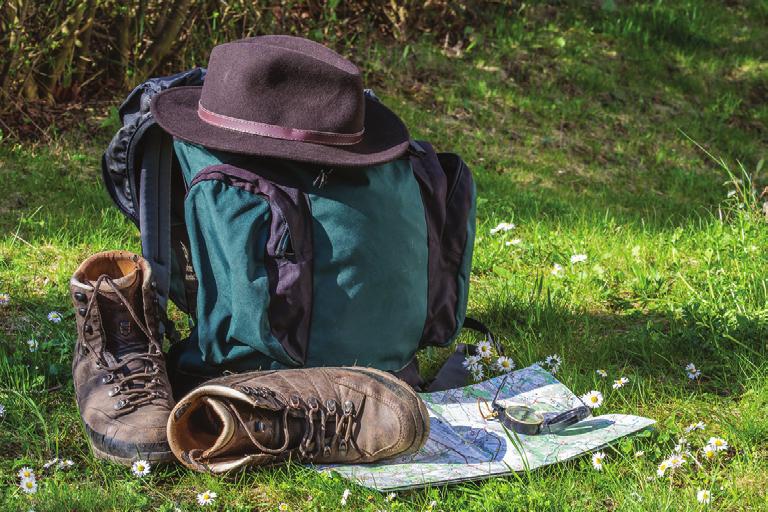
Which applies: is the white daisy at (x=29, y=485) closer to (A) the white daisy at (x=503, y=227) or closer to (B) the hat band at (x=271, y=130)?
(B) the hat band at (x=271, y=130)

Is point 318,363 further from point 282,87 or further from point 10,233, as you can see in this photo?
point 10,233

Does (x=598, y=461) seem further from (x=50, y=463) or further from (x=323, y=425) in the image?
(x=50, y=463)

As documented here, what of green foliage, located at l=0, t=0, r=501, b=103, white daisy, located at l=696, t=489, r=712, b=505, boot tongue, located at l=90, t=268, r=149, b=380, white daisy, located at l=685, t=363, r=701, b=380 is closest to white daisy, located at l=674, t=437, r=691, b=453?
white daisy, located at l=696, t=489, r=712, b=505

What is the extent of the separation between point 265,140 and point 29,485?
1.09 meters

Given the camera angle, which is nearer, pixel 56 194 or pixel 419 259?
pixel 419 259

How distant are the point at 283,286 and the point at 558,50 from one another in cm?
500

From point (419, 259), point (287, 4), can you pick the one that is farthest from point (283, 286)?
point (287, 4)

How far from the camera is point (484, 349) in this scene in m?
3.11

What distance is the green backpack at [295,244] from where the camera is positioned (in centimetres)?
250

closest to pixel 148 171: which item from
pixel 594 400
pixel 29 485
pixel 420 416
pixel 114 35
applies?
pixel 29 485

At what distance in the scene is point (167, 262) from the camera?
2.92 meters

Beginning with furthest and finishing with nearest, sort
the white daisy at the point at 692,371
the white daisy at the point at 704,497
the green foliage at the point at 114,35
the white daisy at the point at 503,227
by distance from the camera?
the green foliage at the point at 114,35 < the white daisy at the point at 503,227 < the white daisy at the point at 692,371 < the white daisy at the point at 704,497

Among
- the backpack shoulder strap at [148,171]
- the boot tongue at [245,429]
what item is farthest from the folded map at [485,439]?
the backpack shoulder strap at [148,171]

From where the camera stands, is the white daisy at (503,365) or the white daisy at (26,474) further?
the white daisy at (503,365)
